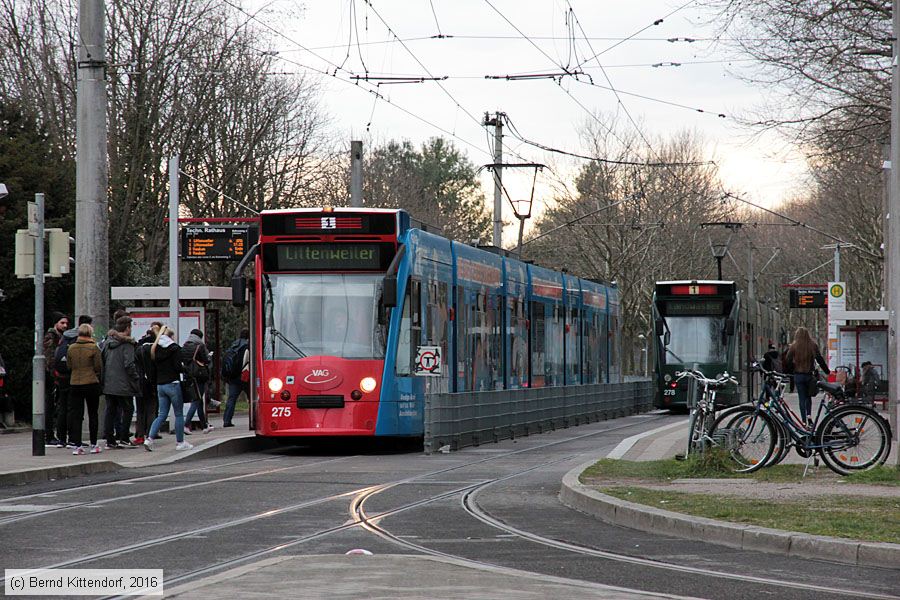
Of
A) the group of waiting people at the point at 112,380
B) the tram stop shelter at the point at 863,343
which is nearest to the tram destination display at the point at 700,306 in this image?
the tram stop shelter at the point at 863,343

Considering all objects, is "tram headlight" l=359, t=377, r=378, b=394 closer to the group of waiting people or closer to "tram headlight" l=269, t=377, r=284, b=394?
"tram headlight" l=269, t=377, r=284, b=394

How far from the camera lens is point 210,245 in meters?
30.7

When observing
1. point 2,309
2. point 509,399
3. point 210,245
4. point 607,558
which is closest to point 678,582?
point 607,558

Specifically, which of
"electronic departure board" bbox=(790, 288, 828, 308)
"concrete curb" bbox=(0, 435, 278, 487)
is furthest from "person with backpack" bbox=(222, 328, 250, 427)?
"electronic departure board" bbox=(790, 288, 828, 308)

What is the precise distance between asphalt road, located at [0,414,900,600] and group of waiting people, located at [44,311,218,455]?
165cm

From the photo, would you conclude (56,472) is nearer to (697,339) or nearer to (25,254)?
(25,254)

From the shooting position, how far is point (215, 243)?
30688 mm

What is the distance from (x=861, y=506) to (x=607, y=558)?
10.5 ft

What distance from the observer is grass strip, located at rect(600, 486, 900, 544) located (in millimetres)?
10234

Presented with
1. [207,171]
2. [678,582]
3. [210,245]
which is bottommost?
[678,582]

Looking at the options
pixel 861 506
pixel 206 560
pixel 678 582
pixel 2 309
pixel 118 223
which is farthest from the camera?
pixel 118 223

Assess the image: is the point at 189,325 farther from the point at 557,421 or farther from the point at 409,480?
the point at 409,480

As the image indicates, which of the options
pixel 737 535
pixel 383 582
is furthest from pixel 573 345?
pixel 383 582

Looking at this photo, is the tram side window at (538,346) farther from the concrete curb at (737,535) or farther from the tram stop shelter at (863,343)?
the concrete curb at (737,535)
